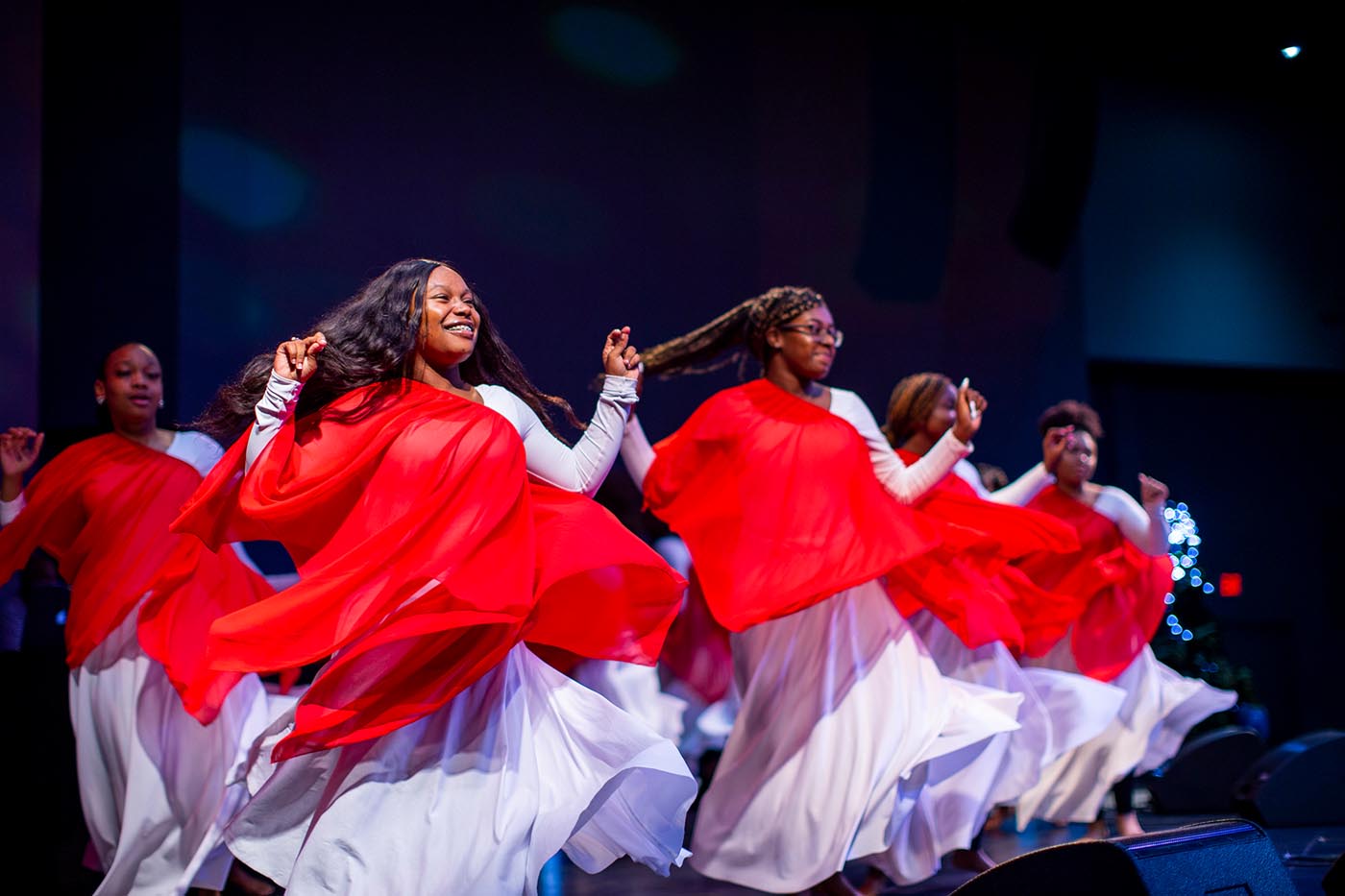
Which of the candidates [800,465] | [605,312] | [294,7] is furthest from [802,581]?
[294,7]

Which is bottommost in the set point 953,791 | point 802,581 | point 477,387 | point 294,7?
point 953,791

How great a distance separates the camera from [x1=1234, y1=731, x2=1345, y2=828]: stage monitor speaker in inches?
208

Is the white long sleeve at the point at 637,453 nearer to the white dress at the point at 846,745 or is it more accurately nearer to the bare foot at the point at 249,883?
the white dress at the point at 846,745

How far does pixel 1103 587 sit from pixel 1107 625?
0.55 ft

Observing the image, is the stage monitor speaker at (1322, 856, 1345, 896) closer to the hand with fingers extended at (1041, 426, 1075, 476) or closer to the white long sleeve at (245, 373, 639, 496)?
the white long sleeve at (245, 373, 639, 496)

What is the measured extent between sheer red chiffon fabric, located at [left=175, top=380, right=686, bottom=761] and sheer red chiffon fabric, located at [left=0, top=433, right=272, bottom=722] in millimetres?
1051

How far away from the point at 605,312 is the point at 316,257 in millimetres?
1404

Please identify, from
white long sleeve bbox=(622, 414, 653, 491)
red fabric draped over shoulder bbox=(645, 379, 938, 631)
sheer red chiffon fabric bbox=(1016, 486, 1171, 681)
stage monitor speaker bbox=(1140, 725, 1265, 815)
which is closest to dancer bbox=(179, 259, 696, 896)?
red fabric draped over shoulder bbox=(645, 379, 938, 631)

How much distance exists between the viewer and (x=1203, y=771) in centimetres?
626

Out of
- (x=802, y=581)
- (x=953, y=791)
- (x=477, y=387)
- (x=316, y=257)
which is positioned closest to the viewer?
(x=477, y=387)

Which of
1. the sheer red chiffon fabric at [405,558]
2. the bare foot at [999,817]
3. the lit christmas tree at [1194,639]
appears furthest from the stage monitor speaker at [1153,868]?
the lit christmas tree at [1194,639]

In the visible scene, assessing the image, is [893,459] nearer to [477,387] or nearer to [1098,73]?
[477,387]

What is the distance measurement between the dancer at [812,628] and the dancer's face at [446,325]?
131 cm

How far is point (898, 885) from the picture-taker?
14.4 feet
